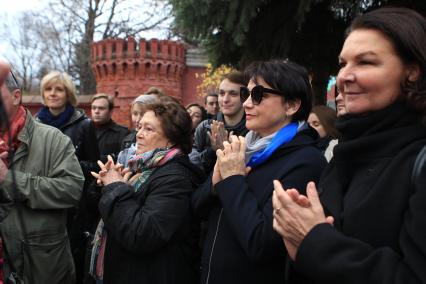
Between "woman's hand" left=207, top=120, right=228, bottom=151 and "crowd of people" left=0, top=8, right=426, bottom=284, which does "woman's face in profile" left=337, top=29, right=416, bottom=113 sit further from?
→ "woman's hand" left=207, top=120, right=228, bottom=151

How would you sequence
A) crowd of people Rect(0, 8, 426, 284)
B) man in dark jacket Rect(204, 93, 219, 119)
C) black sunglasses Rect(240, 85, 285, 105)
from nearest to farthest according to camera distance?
1. crowd of people Rect(0, 8, 426, 284)
2. black sunglasses Rect(240, 85, 285, 105)
3. man in dark jacket Rect(204, 93, 219, 119)

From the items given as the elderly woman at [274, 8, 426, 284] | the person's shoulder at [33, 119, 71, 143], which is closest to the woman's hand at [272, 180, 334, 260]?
the elderly woman at [274, 8, 426, 284]

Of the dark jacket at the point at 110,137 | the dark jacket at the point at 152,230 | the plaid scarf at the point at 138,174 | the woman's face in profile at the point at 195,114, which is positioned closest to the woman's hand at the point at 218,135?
the plaid scarf at the point at 138,174

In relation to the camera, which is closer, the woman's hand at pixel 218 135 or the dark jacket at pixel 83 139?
the woman's hand at pixel 218 135

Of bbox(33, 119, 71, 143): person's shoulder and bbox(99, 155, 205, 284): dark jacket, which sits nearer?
bbox(99, 155, 205, 284): dark jacket

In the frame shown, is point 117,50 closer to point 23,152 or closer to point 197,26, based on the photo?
point 197,26

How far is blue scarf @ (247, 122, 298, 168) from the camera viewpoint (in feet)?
6.82

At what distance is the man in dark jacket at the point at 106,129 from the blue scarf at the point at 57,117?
1.28 m

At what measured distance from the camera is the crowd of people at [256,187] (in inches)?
51.4

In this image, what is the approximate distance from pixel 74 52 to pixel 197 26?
2993cm

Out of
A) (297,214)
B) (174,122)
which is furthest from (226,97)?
(297,214)

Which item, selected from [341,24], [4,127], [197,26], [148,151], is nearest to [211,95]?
[197,26]

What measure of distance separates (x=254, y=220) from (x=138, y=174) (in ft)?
3.41

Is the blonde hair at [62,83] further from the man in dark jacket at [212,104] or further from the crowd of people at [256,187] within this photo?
the man in dark jacket at [212,104]
